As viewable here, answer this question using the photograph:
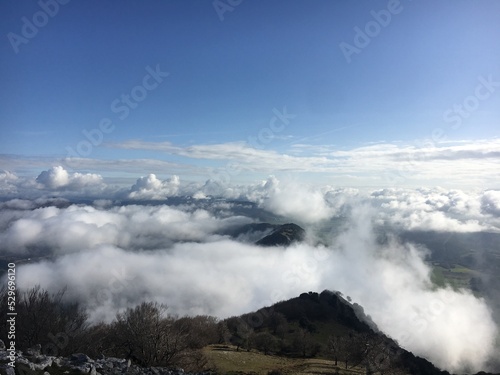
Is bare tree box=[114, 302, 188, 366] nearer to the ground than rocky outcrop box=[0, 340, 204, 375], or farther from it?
nearer to the ground

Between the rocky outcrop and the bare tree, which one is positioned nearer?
the rocky outcrop

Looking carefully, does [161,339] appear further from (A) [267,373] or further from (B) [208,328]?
(B) [208,328]

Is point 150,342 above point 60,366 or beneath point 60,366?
beneath

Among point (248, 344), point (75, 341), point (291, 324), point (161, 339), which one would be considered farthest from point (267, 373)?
point (291, 324)

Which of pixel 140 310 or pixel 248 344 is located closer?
pixel 140 310

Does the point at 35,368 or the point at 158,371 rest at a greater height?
the point at 35,368

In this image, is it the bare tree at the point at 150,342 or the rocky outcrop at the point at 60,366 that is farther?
the bare tree at the point at 150,342

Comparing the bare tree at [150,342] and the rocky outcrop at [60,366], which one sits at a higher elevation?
the rocky outcrop at [60,366]

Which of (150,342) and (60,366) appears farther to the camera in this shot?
(150,342)

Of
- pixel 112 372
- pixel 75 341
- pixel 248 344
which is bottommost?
pixel 248 344

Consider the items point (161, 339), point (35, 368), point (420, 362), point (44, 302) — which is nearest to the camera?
point (35, 368)

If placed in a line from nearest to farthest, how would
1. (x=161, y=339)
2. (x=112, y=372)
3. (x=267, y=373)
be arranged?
(x=112, y=372) → (x=161, y=339) → (x=267, y=373)
